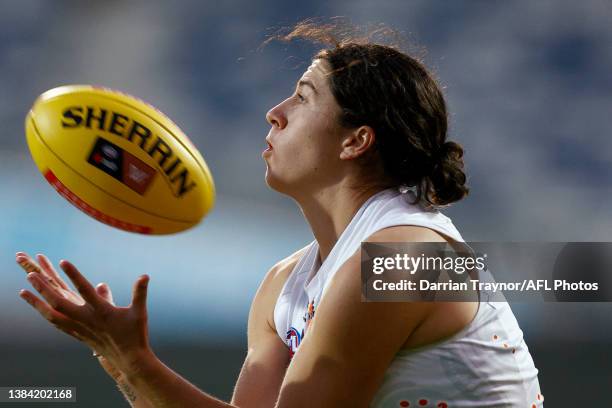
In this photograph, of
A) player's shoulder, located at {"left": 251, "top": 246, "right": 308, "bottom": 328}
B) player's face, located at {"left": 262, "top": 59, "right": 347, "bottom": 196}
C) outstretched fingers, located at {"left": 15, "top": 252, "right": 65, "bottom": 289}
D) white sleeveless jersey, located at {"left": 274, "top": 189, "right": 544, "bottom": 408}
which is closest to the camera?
white sleeveless jersey, located at {"left": 274, "top": 189, "right": 544, "bottom": 408}

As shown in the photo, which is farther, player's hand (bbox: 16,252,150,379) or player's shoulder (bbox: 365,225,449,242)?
player's shoulder (bbox: 365,225,449,242)

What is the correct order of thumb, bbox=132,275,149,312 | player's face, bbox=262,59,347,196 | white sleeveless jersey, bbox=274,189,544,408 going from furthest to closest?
player's face, bbox=262,59,347,196
white sleeveless jersey, bbox=274,189,544,408
thumb, bbox=132,275,149,312

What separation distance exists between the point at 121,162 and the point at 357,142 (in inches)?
29.9

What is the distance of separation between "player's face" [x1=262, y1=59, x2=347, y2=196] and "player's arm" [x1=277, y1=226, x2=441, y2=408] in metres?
0.49

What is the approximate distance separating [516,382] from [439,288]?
395 mm

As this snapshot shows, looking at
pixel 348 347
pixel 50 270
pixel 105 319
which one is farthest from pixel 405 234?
pixel 50 270

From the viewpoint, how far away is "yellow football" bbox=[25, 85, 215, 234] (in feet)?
7.61

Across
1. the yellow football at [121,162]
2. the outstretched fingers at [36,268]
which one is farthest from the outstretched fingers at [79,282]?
the yellow football at [121,162]

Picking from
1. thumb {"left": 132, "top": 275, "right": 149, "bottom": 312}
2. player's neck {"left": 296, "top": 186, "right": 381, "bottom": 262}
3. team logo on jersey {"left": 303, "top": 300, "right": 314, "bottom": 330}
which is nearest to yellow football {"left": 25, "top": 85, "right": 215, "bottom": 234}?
player's neck {"left": 296, "top": 186, "right": 381, "bottom": 262}

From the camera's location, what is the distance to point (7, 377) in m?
7.75

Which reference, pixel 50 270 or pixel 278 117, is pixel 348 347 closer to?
pixel 278 117

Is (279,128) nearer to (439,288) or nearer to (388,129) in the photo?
(388,129)

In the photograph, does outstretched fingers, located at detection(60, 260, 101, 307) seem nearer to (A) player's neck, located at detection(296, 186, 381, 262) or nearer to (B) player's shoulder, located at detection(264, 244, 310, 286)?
(A) player's neck, located at detection(296, 186, 381, 262)

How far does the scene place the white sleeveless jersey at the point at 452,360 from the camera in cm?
198
